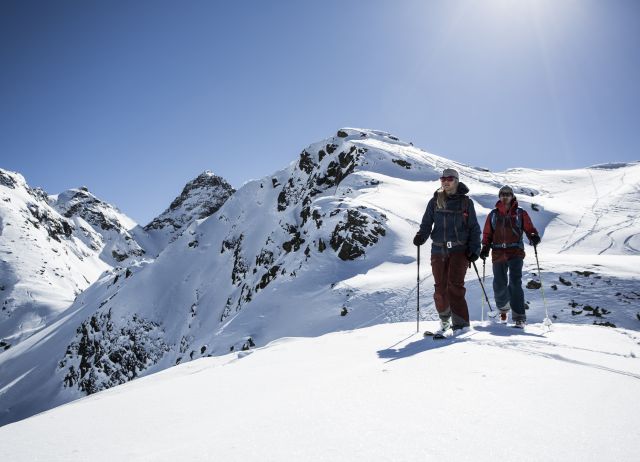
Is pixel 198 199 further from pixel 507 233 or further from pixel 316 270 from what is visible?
pixel 507 233

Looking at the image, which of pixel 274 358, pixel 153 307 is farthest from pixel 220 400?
pixel 153 307

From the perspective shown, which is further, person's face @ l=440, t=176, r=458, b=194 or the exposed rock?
the exposed rock

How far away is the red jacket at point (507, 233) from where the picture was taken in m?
7.23

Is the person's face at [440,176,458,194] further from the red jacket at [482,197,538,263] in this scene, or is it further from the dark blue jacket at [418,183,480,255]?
the red jacket at [482,197,538,263]

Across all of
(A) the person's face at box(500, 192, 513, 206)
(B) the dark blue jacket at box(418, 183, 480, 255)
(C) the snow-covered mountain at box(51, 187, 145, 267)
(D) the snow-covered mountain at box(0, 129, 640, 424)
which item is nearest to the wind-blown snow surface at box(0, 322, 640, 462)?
(B) the dark blue jacket at box(418, 183, 480, 255)

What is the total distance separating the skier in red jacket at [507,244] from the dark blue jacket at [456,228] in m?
1.66

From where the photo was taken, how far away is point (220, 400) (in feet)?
10.5

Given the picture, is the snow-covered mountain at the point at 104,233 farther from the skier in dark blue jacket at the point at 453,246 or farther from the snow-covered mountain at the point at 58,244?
the skier in dark blue jacket at the point at 453,246

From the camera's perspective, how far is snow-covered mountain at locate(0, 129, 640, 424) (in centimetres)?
1521

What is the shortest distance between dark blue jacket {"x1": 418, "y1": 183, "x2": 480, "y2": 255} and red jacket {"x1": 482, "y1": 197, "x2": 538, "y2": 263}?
5.46 feet

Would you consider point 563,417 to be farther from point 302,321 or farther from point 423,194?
point 423,194

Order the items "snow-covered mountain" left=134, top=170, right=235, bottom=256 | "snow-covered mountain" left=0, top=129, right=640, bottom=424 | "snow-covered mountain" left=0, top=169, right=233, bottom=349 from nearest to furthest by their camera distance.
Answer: "snow-covered mountain" left=0, top=129, right=640, bottom=424, "snow-covered mountain" left=0, top=169, right=233, bottom=349, "snow-covered mountain" left=134, top=170, right=235, bottom=256

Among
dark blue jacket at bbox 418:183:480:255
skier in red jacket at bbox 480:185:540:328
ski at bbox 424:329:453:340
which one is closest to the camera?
ski at bbox 424:329:453:340

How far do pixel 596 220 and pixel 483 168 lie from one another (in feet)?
86.3
